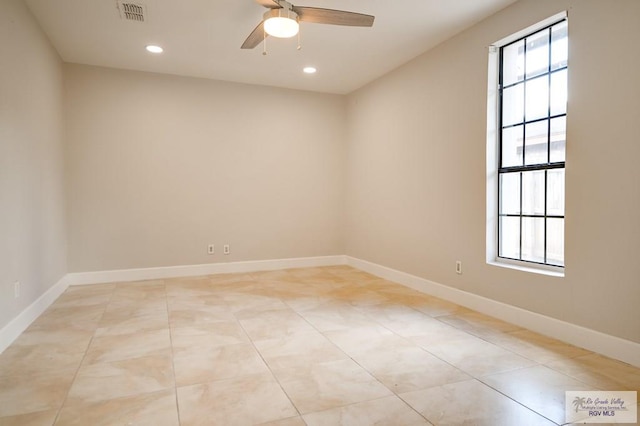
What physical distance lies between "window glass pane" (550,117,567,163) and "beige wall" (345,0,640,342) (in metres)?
0.16

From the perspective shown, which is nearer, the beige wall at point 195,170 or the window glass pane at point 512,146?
the window glass pane at point 512,146

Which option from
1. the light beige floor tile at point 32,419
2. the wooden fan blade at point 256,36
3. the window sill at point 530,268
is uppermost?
the wooden fan blade at point 256,36

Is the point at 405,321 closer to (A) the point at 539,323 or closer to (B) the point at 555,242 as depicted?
(A) the point at 539,323

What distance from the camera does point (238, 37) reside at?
4.07m

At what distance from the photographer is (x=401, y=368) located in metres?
2.47

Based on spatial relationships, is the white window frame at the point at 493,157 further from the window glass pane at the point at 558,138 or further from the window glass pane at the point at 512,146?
the window glass pane at the point at 558,138

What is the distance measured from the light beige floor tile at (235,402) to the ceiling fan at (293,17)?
2491 millimetres

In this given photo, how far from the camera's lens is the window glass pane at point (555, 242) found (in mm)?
3092

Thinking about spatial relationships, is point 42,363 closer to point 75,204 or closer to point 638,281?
point 75,204

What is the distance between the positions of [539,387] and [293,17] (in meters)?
2.93

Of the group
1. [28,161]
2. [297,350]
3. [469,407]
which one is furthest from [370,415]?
[28,161]

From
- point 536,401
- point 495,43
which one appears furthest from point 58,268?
point 495,43

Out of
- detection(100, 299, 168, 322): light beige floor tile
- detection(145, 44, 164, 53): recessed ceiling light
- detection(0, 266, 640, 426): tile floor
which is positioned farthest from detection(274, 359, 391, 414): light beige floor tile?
detection(145, 44, 164, 53): recessed ceiling light

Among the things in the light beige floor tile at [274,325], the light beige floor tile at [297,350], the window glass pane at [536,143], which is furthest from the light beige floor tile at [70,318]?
the window glass pane at [536,143]
